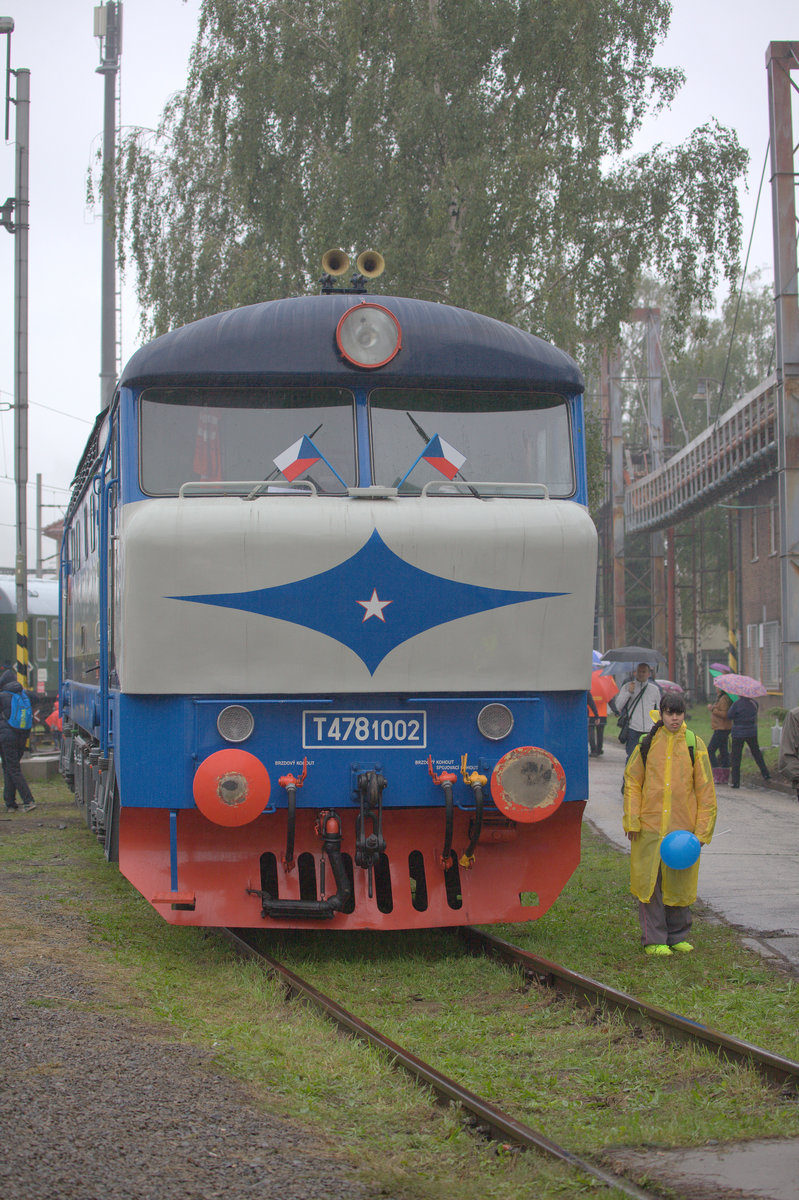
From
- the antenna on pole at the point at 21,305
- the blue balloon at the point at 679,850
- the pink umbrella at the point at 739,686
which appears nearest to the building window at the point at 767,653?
the pink umbrella at the point at 739,686

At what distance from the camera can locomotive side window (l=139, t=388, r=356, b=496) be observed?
6926mm

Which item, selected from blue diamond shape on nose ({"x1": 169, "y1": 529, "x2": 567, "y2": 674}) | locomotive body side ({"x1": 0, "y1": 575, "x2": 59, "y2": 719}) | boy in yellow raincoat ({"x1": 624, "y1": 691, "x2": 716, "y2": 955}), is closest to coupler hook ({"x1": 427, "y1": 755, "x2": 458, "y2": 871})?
blue diamond shape on nose ({"x1": 169, "y1": 529, "x2": 567, "y2": 674})

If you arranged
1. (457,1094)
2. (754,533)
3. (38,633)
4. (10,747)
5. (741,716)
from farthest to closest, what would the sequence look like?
(754,533)
(38,633)
(741,716)
(10,747)
(457,1094)

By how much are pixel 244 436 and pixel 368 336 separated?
0.88m

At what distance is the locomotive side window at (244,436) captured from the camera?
693cm

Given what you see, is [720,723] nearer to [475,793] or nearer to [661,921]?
[661,921]

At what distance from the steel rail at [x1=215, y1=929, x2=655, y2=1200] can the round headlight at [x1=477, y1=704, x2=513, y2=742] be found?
1.60 m

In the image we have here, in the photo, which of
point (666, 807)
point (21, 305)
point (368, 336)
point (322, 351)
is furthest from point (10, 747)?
point (666, 807)

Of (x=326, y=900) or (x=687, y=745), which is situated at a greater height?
(x=687, y=745)

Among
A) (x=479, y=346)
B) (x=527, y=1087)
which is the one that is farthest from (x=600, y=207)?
(x=527, y=1087)

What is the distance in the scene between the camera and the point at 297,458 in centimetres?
694

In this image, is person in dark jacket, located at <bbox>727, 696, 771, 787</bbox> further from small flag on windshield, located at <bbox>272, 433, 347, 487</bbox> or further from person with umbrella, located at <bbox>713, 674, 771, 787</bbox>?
small flag on windshield, located at <bbox>272, 433, 347, 487</bbox>

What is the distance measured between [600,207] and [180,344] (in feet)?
53.7

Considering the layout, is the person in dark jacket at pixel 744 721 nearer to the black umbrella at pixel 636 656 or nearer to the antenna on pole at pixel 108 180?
the black umbrella at pixel 636 656
